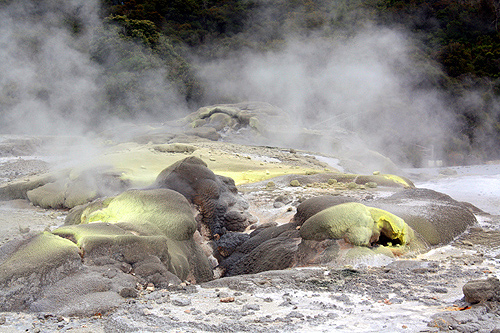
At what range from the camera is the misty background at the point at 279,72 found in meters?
10.7

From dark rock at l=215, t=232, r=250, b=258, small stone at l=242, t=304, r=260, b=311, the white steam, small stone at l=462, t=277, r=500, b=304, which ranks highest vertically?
the white steam

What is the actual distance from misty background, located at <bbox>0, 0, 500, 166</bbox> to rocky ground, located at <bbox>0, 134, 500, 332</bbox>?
24.3 ft

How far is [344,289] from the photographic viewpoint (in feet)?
7.64

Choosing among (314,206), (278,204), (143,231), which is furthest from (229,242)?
(143,231)

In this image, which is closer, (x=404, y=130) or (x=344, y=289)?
(x=344, y=289)

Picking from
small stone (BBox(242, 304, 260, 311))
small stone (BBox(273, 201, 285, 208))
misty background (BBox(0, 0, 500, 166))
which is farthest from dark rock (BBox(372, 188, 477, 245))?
misty background (BBox(0, 0, 500, 166))

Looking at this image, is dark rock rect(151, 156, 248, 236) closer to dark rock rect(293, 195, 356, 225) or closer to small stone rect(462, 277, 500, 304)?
dark rock rect(293, 195, 356, 225)

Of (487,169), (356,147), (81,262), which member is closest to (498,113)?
(487,169)

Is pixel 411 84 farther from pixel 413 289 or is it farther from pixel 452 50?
pixel 413 289

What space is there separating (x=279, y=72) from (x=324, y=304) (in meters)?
17.0

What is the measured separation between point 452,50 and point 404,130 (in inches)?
190

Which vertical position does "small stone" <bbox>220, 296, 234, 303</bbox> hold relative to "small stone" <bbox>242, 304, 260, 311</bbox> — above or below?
below

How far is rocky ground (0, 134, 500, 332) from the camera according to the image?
1.76 meters

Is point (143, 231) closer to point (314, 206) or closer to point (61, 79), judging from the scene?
point (314, 206)
